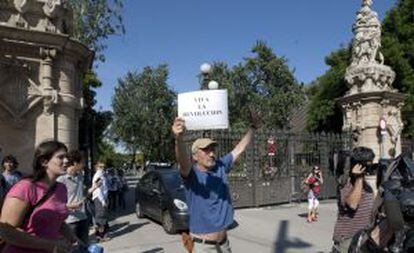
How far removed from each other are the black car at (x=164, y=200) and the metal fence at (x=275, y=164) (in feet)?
8.44

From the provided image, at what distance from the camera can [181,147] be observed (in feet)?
15.2

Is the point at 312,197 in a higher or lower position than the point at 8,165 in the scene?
lower

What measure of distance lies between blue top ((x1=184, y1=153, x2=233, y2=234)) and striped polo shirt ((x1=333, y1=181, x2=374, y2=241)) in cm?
99

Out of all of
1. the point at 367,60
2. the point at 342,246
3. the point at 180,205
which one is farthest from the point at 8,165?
the point at 367,60

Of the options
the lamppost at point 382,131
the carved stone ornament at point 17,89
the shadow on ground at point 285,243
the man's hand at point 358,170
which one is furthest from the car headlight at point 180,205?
the lamppost at point 382,131

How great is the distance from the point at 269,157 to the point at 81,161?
39.0 feet

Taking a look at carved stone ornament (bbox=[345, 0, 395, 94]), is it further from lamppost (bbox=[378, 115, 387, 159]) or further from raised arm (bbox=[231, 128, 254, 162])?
raised arm (bbox=[231, 128, 254, 162])

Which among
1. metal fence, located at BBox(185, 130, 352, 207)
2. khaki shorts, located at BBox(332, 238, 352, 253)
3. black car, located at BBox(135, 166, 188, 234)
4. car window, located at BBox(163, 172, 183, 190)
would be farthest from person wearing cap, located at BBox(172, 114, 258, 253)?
metal fence, located at BBox(185, 130, 352, 207)

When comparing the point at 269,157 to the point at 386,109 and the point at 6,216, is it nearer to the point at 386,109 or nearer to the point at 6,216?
the point at 386,109

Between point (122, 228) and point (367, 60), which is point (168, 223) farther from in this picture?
point (367, 60)

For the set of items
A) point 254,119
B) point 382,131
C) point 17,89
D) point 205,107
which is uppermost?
point 17,89

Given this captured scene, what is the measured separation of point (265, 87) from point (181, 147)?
3795 cm

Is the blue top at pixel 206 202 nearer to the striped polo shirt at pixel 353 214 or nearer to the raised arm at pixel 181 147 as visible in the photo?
the raised arm at pixel 181 147

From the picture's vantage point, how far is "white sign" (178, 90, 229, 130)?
9.25 meters
